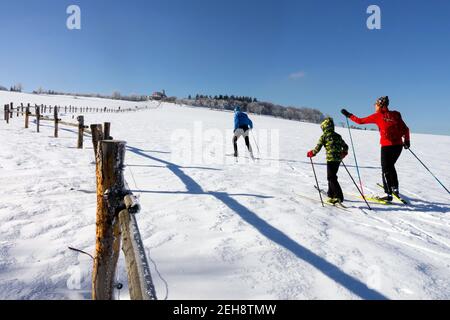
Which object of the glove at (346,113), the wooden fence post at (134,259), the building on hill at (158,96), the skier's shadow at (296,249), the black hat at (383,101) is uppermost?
the building on hill at (158,96)

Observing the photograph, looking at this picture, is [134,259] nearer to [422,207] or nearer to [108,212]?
[108,212]

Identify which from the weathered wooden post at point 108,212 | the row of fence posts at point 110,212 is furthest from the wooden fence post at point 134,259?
the weathered wooden post at point 108,212

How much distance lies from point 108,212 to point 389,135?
19.5 ft

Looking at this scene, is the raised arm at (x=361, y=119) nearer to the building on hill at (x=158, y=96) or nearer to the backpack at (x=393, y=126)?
the backpack at (x=393, y=126)

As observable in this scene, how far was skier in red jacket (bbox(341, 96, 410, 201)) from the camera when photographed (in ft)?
20.4

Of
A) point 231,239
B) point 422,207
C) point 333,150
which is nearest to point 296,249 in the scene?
point 231,239

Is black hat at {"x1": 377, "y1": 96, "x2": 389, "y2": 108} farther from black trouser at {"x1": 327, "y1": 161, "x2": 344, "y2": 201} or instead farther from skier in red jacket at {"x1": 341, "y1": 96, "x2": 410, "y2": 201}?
black trouser at {"x1": 327, "y1": 161, "x2": 344, "y2": 201}

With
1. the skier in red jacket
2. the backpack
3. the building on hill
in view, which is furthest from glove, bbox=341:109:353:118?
the building on hill

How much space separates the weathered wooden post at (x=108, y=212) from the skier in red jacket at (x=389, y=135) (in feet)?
18.9

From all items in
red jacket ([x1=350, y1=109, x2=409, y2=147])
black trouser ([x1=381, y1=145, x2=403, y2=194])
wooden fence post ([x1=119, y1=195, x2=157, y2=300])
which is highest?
red jacket ([x1=350, y1=109, x2=409, y2=147])

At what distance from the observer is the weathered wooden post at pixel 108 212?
233 cm

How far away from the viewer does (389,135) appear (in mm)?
6250
